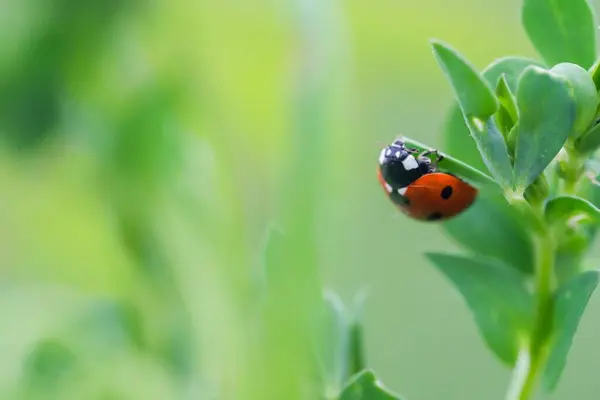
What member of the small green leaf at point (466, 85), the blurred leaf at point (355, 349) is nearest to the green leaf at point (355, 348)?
the blurred leaf at point (355, 349)

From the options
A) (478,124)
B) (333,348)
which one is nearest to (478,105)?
(478,124)

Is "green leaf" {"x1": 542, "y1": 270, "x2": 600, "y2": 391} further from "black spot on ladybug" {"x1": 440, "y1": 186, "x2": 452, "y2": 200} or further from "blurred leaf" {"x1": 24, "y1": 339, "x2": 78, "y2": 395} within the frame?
"blurred leaf" {"x1": 24, "y1": 339, "x2": 78, "y2": 395}

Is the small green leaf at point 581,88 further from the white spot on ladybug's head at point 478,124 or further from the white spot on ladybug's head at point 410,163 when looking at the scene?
the white spot on ladybug's head at point 410,163

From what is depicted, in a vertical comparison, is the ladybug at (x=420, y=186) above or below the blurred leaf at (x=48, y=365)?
below

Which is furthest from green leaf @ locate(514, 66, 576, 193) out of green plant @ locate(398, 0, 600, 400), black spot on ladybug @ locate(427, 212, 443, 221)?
black spot on ladybug @ locate(427, 212, 443, 221)

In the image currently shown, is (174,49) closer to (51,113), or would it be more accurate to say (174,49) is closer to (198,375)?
(51,113)
